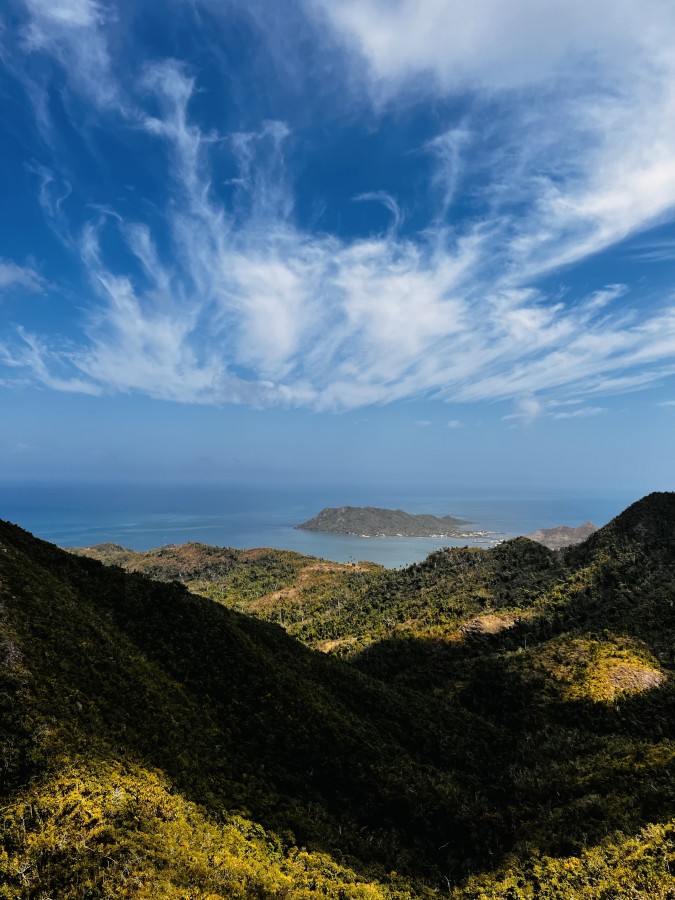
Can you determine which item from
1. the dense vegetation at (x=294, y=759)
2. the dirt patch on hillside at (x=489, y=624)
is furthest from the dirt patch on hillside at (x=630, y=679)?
the dirt patch on hillside at (x=489, y=624)

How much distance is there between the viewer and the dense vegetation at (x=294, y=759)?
20438 millimetres

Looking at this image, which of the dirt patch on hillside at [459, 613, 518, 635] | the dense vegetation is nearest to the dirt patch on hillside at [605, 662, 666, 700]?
the dense vegetation

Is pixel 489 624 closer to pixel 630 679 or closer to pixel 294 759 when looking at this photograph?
pixel 630 679

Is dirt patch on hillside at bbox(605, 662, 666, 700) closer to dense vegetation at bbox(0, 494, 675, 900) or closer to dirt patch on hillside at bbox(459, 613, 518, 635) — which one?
dense vegetation at bbox(0, 494, 675, 900)

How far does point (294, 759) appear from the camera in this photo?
3769 cm

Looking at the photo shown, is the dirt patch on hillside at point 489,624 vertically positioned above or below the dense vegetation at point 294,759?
below

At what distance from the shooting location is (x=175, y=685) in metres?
39.5

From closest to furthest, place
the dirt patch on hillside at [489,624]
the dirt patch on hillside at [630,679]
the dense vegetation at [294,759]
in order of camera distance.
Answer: the dense vegetation at [294,759]
the dirt patch on hillside at [630,679]
the dirt patch on hillside at [489,624]

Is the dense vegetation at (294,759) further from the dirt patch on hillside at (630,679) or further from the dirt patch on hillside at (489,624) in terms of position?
the dirt patch on hillside at (489,624)

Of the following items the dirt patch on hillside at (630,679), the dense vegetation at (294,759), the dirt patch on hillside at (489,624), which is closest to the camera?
the dense vegetation at (294,759)

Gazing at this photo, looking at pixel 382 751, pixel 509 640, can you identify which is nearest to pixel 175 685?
pixel 382 751

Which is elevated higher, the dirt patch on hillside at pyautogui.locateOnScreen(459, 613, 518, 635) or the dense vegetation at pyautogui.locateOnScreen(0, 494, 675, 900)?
the dense vegetation at pyautogui.locateOnScreen(0, 494, 675, 900)

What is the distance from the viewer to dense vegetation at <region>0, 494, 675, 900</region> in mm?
20438

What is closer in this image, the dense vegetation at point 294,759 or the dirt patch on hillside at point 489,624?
the dense vegetation at point 294,759
